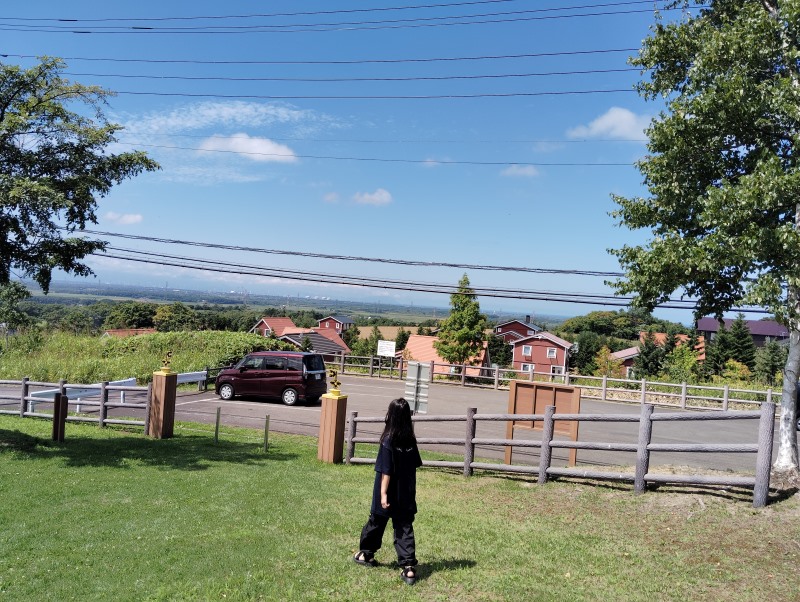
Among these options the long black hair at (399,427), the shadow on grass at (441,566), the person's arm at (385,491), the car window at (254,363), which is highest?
the long black hair at (399,427)

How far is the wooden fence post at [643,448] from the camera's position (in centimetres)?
823

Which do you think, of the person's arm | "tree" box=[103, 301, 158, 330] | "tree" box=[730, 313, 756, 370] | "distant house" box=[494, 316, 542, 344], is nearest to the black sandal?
the person's arm

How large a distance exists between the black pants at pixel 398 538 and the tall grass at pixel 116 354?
22.1m

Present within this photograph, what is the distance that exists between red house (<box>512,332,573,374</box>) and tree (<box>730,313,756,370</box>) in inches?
770

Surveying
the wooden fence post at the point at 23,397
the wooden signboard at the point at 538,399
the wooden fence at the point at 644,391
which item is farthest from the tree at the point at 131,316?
the wooden signboard at the point at 538,399

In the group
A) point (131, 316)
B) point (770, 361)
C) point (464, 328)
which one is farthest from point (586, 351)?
point (131, 316)

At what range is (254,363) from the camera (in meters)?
22.1

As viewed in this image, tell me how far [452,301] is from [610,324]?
294 feet

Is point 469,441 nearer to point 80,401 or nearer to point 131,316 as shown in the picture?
point 80,401

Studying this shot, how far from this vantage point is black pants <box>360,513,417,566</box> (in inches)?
220

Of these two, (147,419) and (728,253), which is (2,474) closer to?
(147,419)

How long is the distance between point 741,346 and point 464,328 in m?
34.7

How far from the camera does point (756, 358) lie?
5681 centimetres

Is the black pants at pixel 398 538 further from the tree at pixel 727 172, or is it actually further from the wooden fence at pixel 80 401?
the wooden fence at pixel 80 401
